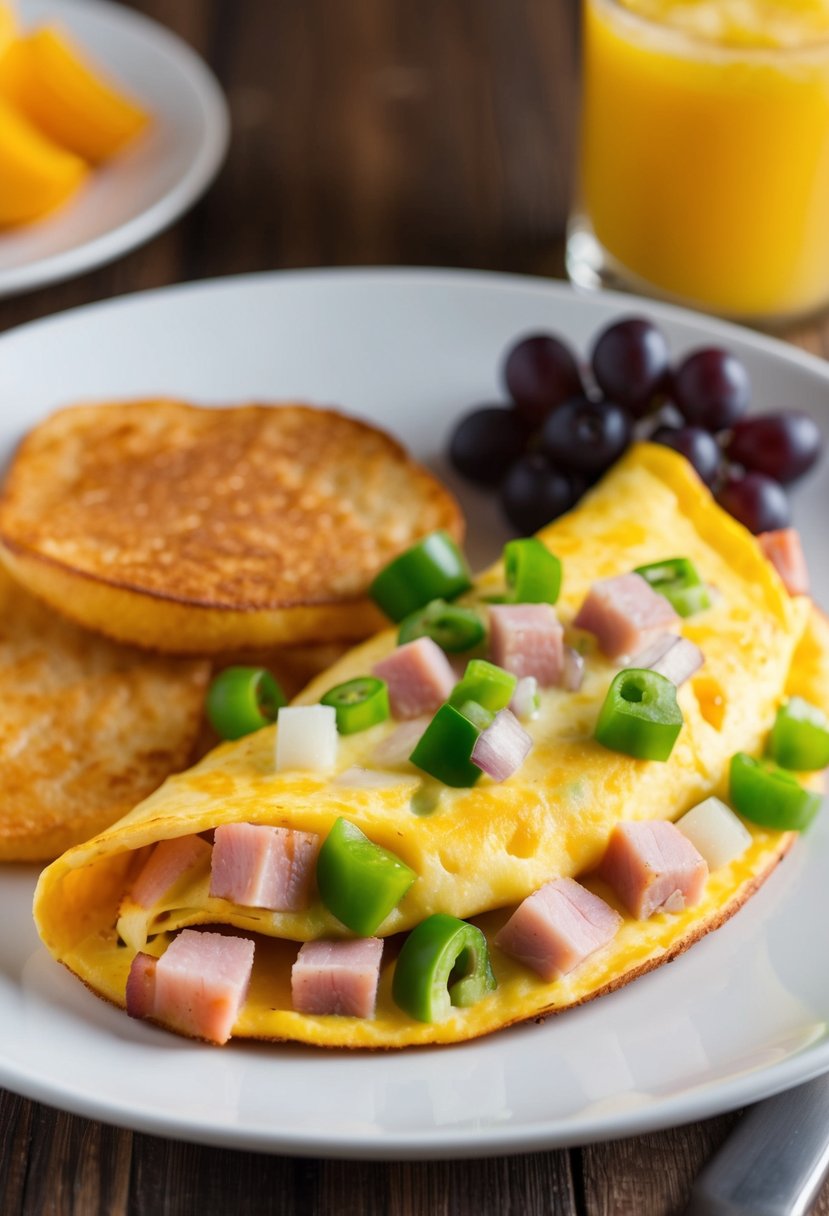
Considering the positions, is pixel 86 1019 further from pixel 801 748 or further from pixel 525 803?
pixel 801 748

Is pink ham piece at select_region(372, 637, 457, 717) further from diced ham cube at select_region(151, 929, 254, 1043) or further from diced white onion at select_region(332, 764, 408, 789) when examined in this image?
diced ham cube at select_region(151, 929, 254, 1043)

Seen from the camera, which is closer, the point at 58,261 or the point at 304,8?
the point at 58,261

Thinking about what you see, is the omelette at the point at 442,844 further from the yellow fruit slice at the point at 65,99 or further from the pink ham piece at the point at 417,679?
the yellow fruit slice at the point at 65,99

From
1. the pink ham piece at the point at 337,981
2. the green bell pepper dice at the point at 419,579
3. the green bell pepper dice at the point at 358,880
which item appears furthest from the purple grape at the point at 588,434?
the pink ham piece at the point at 337,981

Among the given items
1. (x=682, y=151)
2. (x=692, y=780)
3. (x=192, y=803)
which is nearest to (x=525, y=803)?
(x=692, y=780)

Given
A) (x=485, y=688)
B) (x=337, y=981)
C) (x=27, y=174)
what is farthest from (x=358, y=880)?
(x=27, y=174)

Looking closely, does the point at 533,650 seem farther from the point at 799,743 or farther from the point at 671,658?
the point at 799,743
